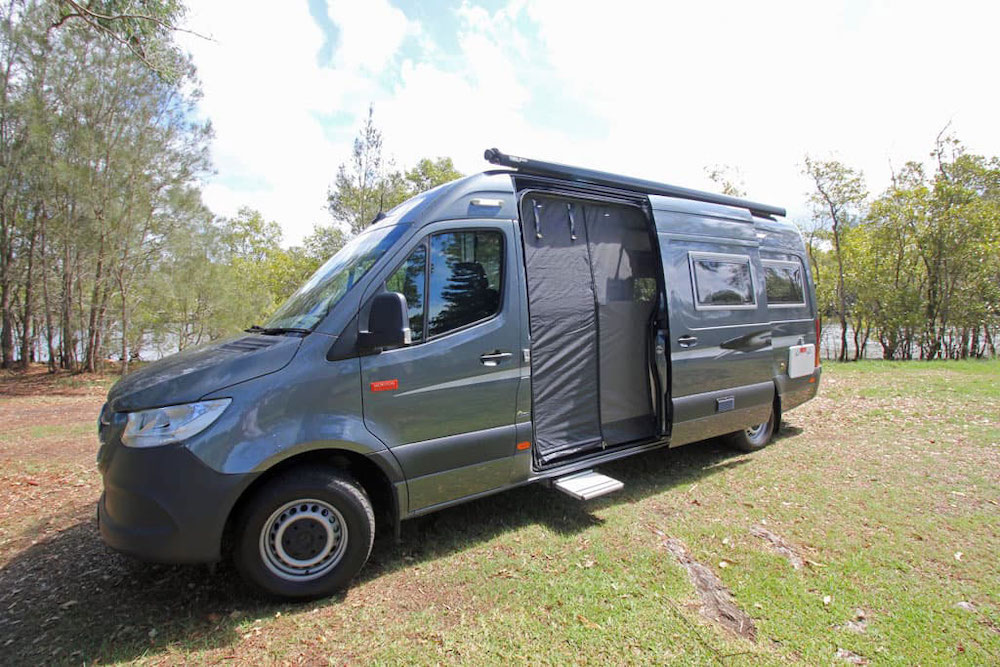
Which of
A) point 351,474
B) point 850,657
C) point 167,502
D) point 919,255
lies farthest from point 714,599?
point 919,255

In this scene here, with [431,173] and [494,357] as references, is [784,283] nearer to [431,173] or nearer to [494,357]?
[494,357]

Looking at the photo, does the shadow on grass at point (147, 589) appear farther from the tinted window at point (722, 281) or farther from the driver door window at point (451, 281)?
the tinted window at point (722, 281)

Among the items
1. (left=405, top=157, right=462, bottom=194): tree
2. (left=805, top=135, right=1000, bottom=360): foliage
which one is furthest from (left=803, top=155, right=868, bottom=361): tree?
(left=405, top=157, right=462, bottom=194): tree

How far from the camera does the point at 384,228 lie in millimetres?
3637

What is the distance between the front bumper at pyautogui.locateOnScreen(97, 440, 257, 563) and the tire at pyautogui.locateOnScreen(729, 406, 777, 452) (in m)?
4.92

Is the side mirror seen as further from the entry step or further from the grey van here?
the entry step

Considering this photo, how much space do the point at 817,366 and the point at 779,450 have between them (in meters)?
1.34

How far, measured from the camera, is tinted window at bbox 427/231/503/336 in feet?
Answer: 11.0

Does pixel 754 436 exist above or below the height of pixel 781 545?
above

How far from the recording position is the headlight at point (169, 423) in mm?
2533

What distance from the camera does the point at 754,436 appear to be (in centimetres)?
564

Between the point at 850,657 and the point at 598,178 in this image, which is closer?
the point at 850,657

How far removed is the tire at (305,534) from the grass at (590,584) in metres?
0.17

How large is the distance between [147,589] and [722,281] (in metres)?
5.27
